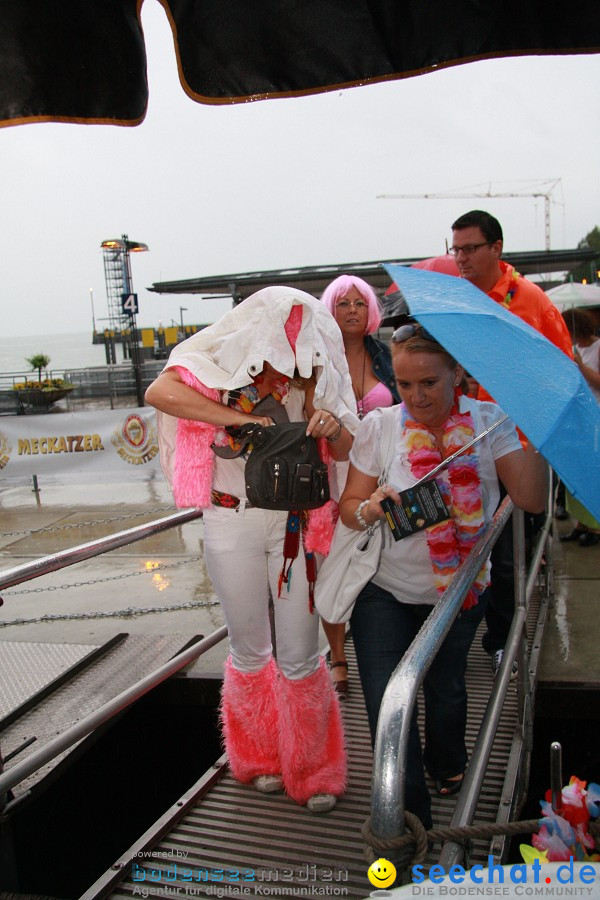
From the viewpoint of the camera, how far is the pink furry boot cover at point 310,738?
2.72 meters

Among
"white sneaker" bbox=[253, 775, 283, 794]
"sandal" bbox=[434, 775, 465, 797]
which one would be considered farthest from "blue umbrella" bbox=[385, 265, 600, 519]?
"white sneaker" bbox=[253, 775, 283, 794]

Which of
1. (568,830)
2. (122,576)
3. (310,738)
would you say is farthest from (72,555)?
(122,576)

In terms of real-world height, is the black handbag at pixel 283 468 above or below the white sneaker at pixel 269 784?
above

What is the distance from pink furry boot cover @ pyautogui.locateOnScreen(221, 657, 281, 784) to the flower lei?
908 millimetres

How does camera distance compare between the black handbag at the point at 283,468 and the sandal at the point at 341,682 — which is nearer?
the black handbag at the point at 283,468

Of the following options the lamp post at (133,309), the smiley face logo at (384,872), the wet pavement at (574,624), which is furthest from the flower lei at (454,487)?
the lamp post at (133,309)

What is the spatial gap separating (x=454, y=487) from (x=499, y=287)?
1.31 metres

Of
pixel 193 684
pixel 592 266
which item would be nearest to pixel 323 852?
pixel 193 684

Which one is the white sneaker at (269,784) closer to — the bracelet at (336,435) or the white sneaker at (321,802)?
the white sneaker at (321,802)

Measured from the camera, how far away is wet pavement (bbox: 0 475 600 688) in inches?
166

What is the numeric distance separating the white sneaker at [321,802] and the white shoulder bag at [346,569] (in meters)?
0.86

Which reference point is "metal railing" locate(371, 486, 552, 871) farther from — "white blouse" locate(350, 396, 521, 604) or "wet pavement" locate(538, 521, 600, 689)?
"wet pavement" locate(538, 521, 600, 689)

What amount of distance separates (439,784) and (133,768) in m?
1.90

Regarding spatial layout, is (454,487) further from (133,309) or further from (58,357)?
(58,357)
